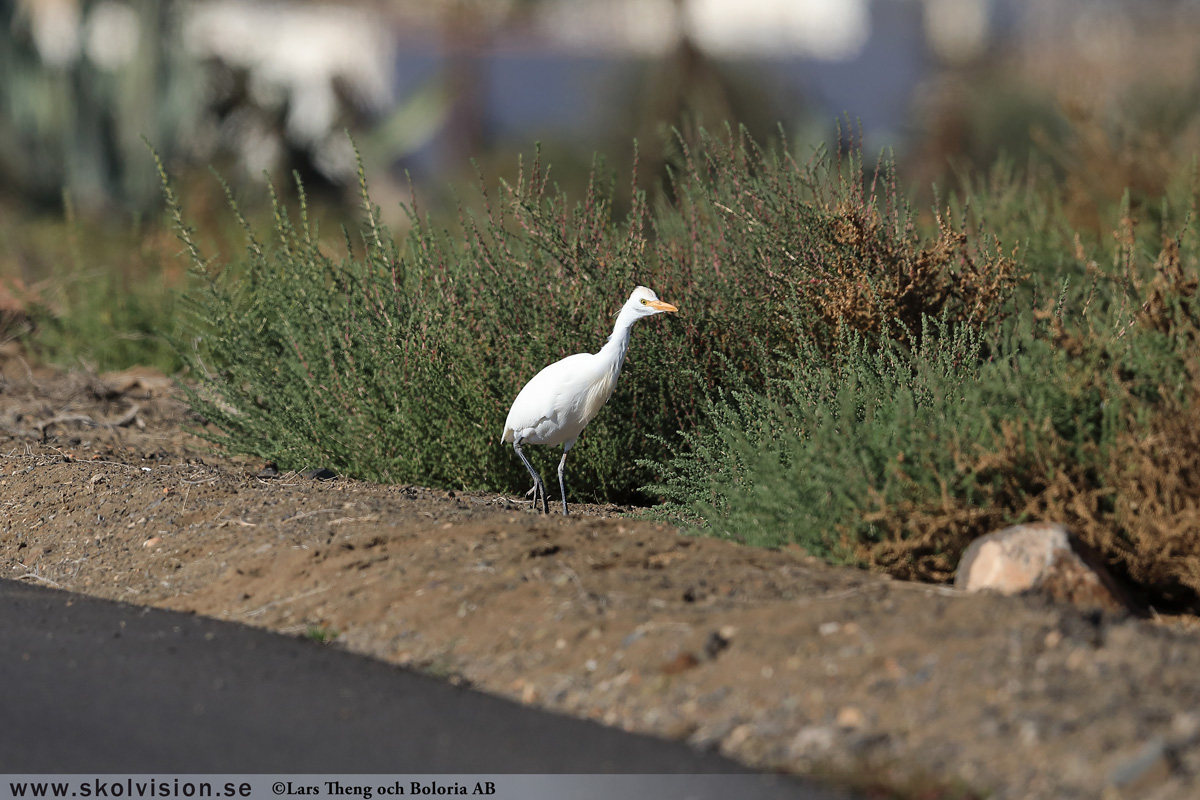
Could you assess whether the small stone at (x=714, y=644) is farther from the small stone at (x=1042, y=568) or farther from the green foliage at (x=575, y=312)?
the green foliage at (x=575, y=312)

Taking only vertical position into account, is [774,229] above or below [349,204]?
above

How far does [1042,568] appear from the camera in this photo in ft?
16.5

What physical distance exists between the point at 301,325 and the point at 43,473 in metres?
1.55

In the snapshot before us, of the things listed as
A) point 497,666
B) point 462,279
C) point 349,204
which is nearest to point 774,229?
point 462,279

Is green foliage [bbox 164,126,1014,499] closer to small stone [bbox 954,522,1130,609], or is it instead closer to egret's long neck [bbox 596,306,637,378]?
egret's long neck [bbox 596,306,637,378]

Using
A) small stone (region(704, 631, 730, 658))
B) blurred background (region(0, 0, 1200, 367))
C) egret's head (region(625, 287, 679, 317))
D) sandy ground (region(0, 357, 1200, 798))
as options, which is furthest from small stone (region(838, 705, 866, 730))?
blurred background (region(0, 0, 1200, 367))

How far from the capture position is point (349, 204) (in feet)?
57.7

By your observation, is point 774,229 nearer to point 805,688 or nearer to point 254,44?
point 805,688

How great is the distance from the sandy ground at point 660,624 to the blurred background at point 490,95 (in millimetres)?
4740

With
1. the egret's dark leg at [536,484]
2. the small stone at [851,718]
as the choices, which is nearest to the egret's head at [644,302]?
the egret's dark leg at [536,484]

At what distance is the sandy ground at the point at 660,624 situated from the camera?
3824mm

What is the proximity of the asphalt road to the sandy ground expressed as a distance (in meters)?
0.15

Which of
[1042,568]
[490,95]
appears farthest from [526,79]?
[1042,568]

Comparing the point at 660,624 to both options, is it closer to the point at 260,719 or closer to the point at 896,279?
the point at 260,719
